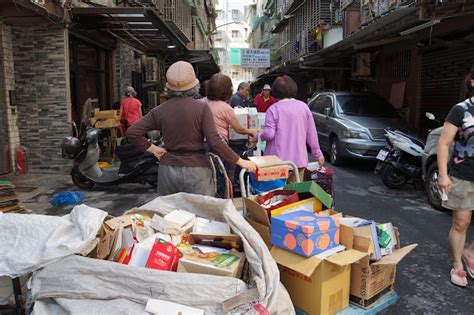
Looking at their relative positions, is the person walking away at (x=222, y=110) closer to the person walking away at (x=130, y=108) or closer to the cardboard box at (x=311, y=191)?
the cardboard box at (x=311, y=191)

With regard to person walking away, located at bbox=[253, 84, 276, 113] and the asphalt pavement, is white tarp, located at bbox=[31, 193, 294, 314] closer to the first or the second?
the asphalt pavement

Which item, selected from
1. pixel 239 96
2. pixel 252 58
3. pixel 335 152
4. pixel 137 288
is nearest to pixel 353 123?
pixel 335 152

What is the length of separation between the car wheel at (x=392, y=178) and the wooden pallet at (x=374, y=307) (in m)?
4.74

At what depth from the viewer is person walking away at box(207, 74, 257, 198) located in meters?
4.56

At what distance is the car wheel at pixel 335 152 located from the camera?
9875mm

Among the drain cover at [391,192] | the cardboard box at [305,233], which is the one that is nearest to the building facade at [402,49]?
the drain cover at [391,192]

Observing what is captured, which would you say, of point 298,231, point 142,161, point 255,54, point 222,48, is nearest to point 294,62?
point 255,54

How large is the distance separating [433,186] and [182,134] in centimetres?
446

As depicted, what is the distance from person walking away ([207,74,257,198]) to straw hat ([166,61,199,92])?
1158 mm

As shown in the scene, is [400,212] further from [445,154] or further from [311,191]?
[311,191]

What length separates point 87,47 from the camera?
1145 centimetres

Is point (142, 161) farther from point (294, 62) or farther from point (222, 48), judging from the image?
point (222, 48)

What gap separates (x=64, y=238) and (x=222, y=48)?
243 ft

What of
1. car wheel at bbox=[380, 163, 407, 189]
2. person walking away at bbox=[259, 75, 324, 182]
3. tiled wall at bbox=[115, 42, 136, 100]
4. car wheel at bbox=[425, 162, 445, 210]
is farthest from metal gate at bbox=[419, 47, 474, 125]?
tiled wall at bbox=[115, 42, 136, 100]
